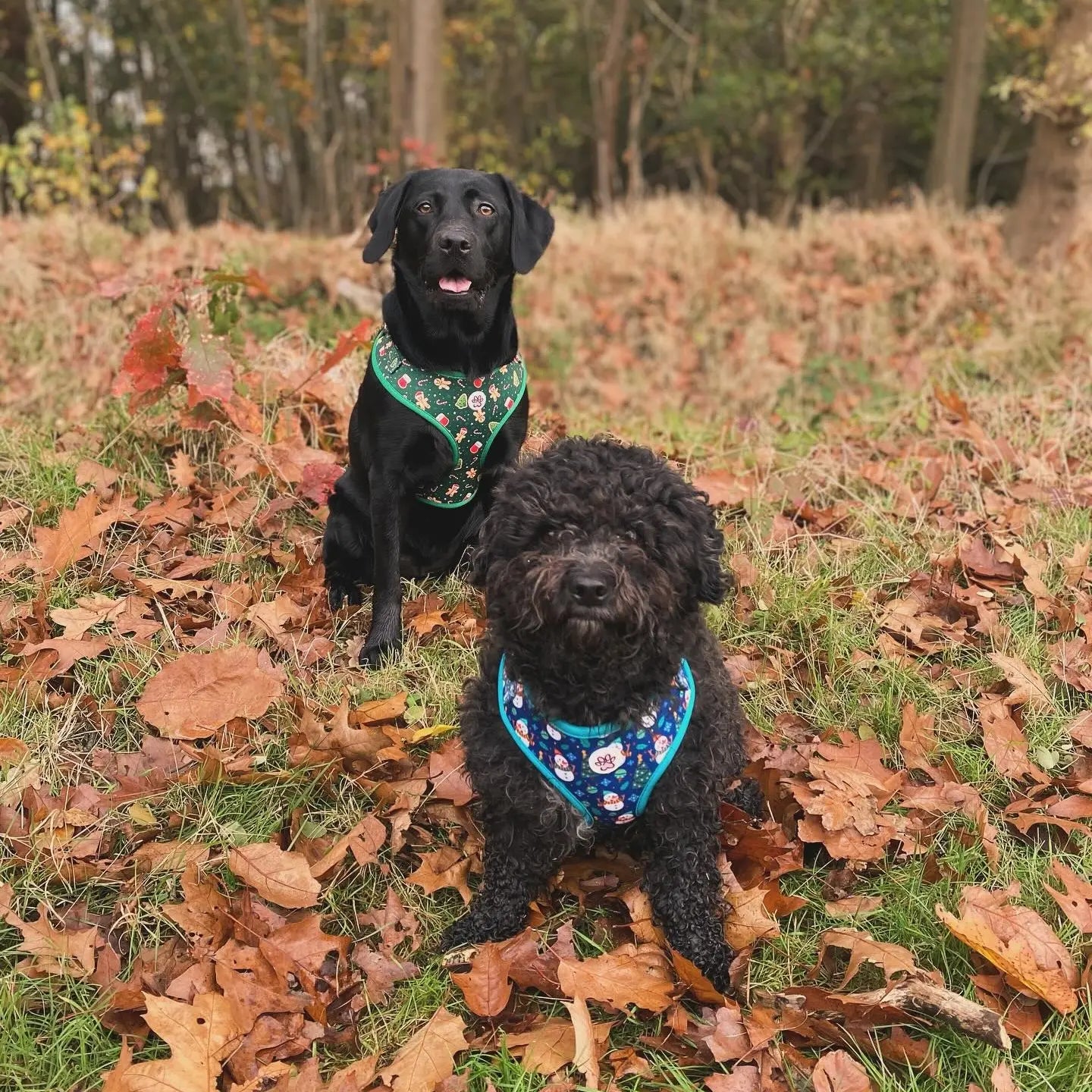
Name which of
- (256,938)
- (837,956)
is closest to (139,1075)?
(256,938)

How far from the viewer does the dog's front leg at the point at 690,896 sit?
9.22 feet

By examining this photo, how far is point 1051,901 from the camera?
289cm

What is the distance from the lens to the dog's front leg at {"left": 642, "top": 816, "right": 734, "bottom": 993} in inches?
111

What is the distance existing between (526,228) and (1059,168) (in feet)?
25.2

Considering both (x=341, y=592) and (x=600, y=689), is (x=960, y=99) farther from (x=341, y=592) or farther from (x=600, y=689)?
(x=600, y=689)

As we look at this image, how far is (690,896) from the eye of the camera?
283 cm

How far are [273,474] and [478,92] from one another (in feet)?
71.2

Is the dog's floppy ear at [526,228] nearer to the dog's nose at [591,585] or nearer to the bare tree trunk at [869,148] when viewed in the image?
the dog's nose at [591,585]

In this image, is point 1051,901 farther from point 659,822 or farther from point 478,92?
point 478,92

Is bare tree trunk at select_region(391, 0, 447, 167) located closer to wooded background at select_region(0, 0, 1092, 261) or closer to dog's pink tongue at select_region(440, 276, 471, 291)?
wooded background at select_region(0, 0, 1092, 261)

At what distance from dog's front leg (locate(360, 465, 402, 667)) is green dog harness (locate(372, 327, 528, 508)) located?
21 cm

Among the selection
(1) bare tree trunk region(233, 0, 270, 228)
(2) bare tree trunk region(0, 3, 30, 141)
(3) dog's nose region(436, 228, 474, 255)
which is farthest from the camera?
(2) bare tree trunk region(0, 3, 30, 141)

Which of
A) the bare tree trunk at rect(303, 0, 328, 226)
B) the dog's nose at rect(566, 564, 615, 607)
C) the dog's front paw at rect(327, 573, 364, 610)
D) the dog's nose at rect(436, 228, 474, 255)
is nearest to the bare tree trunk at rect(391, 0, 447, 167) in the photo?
the bare tree trunk at rect(303, 0, 328, 226)

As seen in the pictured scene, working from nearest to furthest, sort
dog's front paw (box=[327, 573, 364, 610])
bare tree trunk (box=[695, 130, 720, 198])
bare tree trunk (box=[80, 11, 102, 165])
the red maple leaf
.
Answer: dog's front paw (box=[327, 573, 364, 610])
the red maple leaf
bare tree trunk (box=[80, 11, 102, 165])
bare tree trunk (box=[695, 130, 720, 198])
